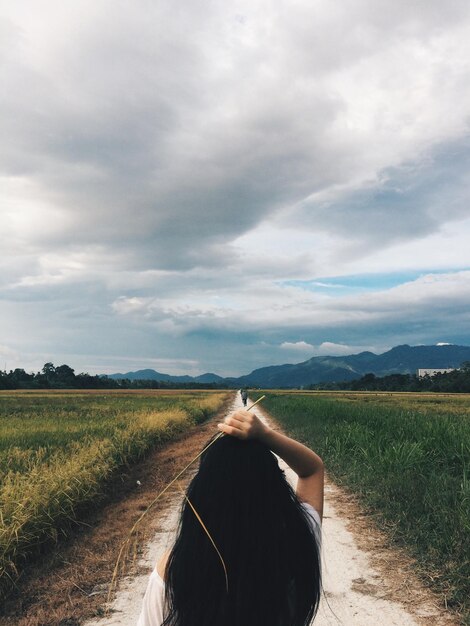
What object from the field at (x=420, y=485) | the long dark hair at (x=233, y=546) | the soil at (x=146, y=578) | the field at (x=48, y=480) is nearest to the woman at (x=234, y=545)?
the long dark hair at (x=233, y=546)

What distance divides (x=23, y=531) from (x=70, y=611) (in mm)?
1528

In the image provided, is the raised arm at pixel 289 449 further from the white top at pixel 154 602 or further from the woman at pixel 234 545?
the white top at pixel 154 602

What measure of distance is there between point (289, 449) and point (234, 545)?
1.26 feet

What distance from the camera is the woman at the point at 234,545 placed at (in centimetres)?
134

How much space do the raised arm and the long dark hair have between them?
0.04m

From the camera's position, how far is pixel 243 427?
142 cm

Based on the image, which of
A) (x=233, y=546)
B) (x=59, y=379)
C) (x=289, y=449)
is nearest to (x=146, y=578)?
(x=289, y=449)

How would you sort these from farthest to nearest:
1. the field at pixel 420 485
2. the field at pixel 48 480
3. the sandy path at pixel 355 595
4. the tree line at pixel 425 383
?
1. the tree line at pixel 425 383
2. the field at pixel 48 480
3. the field at pixel 420 485
4. the sandy path at pixel 355 595

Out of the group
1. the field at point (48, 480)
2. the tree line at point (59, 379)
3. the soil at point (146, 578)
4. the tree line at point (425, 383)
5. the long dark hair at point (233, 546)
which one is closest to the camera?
the long dark hair at point (233, 546)

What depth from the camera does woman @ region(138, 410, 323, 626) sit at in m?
1.34

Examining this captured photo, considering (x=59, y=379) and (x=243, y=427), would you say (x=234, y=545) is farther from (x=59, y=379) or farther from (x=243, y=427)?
(x=59, y=379)

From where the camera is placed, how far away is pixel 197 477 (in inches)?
55.7

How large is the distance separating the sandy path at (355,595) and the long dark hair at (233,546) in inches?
106

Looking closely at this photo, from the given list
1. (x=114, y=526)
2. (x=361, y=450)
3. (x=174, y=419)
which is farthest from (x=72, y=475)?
(x=174, y=419)
